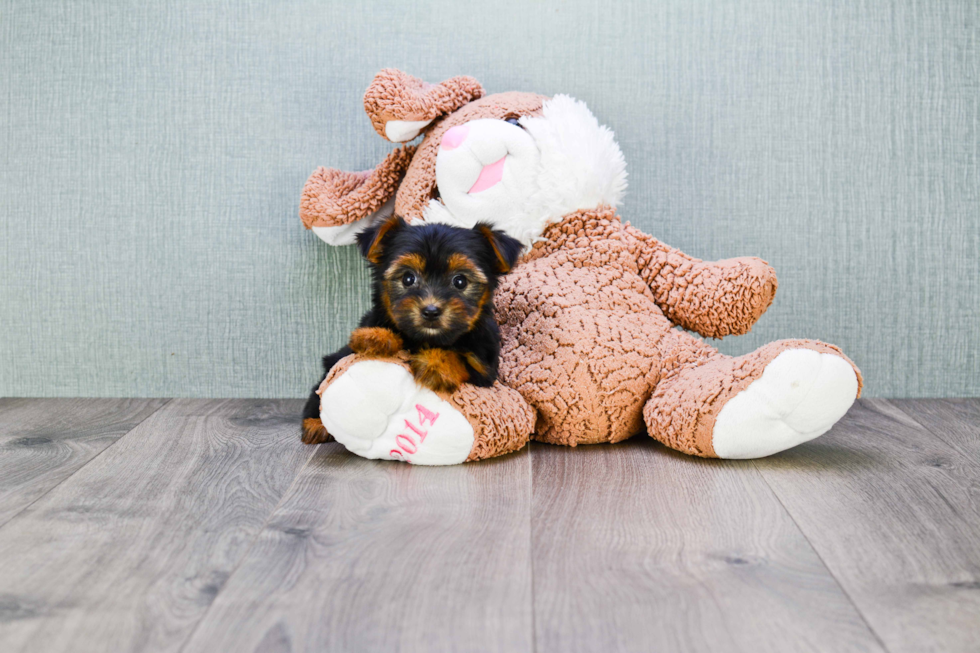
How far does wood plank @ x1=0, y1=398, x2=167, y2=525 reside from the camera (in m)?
1.36

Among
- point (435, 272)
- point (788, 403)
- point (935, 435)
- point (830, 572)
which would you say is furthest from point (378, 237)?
point (935, 435)

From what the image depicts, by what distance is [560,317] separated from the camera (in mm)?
1596

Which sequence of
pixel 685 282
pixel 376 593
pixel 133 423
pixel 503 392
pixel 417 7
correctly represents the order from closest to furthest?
pixel 376 593 < pixel 503 392 < pixel 685 282 < pixel 133 423 < pixel 417 7

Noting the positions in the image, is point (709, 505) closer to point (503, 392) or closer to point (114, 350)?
point (503, 392)

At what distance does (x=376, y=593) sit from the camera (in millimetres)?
953

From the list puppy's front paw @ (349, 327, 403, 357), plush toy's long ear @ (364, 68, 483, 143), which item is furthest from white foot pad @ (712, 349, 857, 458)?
plush toy's long ear @ (364, 68, 483, 143)

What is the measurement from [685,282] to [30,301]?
1636mm

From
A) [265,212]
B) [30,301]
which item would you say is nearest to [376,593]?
[265,212]

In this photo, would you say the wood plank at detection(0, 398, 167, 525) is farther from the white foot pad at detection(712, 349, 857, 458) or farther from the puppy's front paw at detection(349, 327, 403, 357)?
the white foot pad at detection(712, 349, 857, 458)

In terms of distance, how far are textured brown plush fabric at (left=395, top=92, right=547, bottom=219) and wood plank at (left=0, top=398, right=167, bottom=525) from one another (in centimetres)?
80

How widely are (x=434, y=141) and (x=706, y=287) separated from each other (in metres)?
0.66

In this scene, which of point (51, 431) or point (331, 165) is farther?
point (331, 165)

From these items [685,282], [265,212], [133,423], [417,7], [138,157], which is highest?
[417,7]

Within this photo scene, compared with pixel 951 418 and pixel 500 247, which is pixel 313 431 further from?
pixel 951 418
